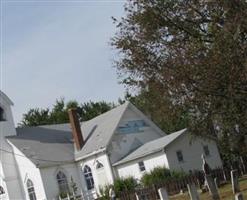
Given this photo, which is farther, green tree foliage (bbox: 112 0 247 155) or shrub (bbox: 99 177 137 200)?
shrub (bbox: 99 177 137 200)

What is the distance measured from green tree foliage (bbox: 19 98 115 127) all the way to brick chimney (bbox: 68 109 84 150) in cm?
3062

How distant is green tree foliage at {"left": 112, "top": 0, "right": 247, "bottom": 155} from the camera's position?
15219mm

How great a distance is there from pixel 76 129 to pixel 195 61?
38.1 meters

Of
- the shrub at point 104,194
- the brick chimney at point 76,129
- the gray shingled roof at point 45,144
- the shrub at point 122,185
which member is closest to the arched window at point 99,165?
the gray shingled roof at point 45,144

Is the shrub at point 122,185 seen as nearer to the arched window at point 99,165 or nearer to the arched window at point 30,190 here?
the arched window at point 99,165

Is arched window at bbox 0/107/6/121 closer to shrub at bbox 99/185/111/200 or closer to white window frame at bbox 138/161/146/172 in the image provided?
white window frame at bbox 138/161/146/172

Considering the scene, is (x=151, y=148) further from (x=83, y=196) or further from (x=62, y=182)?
(x=62, y=182)

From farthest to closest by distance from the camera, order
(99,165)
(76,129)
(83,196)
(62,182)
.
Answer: (76,129)
(62,182)
(99,165)
(83,196)

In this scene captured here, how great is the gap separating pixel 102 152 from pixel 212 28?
3347cm

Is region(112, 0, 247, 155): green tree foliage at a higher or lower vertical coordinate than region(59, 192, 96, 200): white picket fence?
higher

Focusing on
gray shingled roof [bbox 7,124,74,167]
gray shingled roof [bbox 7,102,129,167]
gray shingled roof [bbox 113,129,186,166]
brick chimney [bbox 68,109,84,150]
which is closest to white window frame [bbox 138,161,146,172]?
gray shingled roof [bbox 113,129,186,166]

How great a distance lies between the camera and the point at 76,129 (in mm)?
53531

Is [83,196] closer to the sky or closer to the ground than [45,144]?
closer to the ground

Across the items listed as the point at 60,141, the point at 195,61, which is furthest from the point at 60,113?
the point at 195,61
